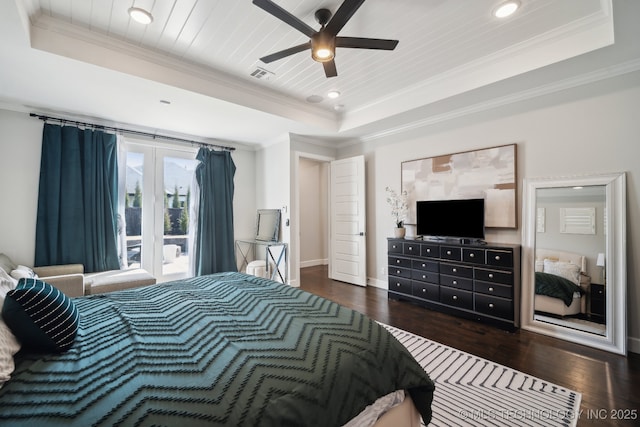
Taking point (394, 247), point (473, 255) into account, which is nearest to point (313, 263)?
point (394, 247)

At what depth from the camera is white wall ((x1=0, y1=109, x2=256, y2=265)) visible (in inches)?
125

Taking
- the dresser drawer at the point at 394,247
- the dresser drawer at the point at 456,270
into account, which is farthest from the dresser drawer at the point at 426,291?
the dresser drawer at the point at 394,247

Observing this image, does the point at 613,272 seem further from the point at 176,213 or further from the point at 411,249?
the point at 176,213

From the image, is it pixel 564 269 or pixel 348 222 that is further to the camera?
pixel 348 222

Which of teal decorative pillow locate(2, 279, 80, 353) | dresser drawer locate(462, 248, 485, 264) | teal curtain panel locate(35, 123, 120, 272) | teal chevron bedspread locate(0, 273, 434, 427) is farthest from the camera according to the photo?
teal curtain panel locate(35, 123, 120, 272)

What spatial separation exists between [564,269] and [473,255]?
0.83m

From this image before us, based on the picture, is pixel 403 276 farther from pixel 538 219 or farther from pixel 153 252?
pixel 153 252

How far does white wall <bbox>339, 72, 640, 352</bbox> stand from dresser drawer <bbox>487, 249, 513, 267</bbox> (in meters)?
0.41

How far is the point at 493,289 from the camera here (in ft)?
9.76

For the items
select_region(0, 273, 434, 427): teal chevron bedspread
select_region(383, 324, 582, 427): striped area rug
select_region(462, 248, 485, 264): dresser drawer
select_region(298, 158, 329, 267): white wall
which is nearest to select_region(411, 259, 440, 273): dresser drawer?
select_region(462, 248, 485, 264): dresser drawer

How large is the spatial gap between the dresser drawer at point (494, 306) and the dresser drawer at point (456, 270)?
0.25 meters

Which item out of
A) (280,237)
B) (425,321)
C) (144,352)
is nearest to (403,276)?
(425,321)

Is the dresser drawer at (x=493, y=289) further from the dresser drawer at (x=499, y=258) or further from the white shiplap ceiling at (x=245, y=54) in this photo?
the white shiplap ceiling at (x=245, y=54)

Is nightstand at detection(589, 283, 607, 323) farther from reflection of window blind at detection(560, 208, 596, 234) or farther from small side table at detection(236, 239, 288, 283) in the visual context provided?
small side table at detection(236, 239, 288, 283)
